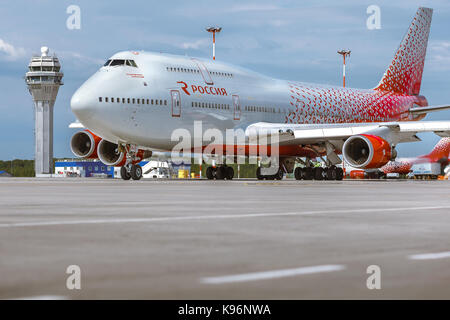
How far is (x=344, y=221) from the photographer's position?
873cm

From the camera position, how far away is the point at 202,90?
31578 millimetres

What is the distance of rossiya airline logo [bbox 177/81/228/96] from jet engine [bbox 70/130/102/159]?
5.17 m

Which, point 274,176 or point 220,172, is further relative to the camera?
point 274,176

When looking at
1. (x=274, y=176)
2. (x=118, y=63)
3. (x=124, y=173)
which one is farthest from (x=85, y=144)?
(x=274, y=176)

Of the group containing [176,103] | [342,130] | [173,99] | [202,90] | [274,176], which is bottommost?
[274,176]

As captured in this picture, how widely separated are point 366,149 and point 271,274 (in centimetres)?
2791

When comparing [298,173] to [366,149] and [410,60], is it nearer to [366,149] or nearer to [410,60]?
[366,149]

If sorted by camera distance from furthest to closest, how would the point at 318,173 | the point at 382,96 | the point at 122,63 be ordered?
the point at 382,96 → the point at 318,173 → the point at 122,63

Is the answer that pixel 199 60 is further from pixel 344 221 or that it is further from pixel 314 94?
pixel 344 221

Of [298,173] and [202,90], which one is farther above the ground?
[202,90]

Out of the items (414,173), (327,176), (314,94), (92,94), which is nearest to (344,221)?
(92,94)

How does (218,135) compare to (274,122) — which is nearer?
(218,135)

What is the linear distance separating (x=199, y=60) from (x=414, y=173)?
47.9 meters

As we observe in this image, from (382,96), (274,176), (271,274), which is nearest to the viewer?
(271,274)
